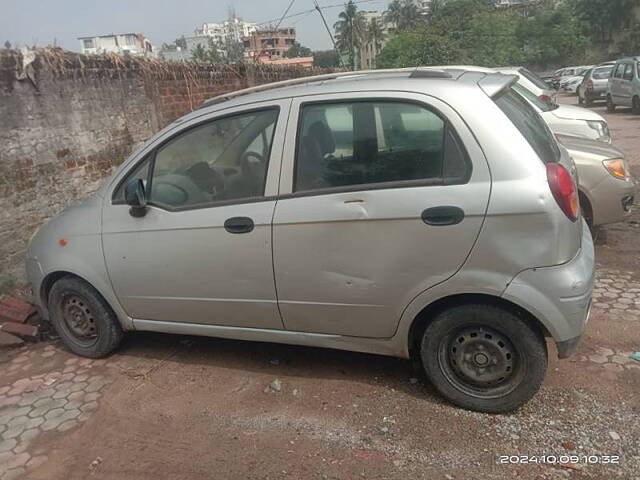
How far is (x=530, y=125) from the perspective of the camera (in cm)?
306

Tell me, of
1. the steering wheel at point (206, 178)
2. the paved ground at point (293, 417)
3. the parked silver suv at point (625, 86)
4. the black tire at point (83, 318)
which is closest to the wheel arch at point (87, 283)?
the black tire at point (83, 318)

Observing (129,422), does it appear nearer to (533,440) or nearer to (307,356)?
(307,356)

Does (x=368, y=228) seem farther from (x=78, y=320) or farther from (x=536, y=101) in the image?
(x=536, y=101)

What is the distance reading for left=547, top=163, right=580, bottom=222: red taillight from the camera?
2.67 meters

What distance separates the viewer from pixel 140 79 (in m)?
7.25

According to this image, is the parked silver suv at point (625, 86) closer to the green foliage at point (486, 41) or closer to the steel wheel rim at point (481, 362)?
the green foliage at point (486, 41)

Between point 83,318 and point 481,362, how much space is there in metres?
2.86

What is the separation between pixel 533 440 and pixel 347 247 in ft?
4.51

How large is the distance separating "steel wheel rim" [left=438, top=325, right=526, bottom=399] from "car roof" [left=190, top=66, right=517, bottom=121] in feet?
4.25

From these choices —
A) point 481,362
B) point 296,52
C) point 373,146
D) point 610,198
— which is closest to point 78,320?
point 373,146

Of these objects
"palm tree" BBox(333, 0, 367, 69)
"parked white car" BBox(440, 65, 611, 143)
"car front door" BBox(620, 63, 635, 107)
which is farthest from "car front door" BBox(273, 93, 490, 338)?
"palm tree" BBox(333, 0, 367, 69)

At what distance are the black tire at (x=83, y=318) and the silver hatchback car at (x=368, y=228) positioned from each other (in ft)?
0.68

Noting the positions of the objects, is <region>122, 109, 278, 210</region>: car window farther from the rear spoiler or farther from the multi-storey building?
the multi-storey building

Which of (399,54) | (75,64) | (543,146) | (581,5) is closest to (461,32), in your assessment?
(399,54)
